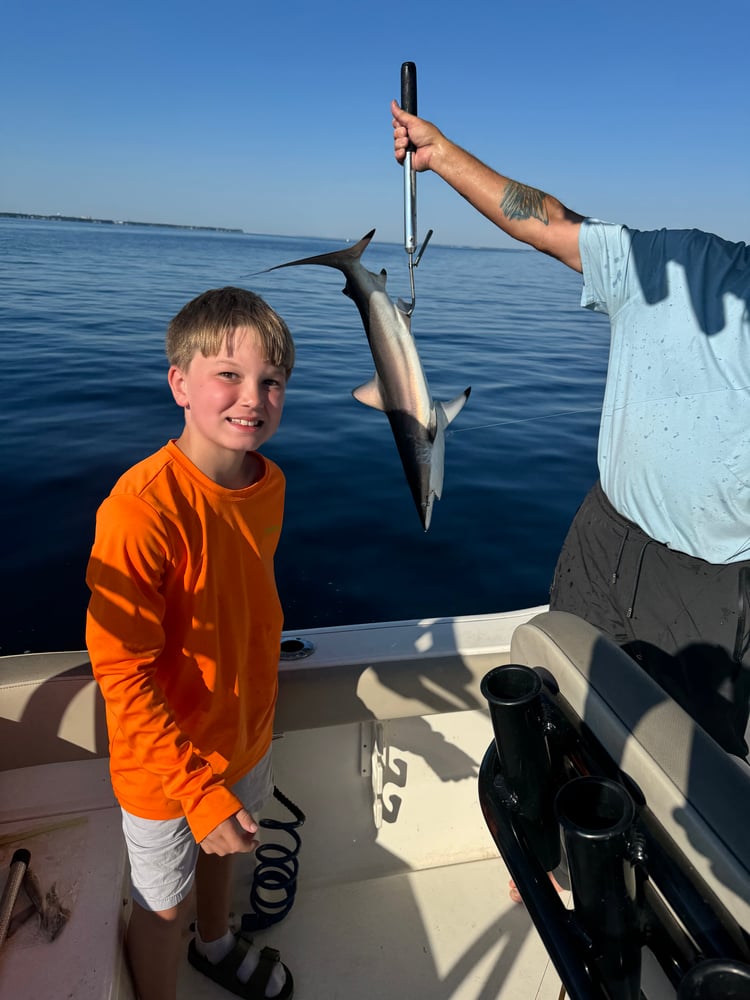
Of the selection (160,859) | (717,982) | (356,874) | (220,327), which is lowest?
(356,874)

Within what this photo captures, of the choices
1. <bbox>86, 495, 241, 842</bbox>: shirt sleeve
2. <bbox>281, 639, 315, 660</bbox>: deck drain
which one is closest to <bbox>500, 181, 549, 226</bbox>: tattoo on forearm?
<bbox>86, 495, 241, 842</bbox>: shirt sleeve

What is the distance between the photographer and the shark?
235cm

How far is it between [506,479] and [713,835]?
562 centimetres

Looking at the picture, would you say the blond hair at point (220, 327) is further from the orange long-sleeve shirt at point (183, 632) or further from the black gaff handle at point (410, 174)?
the black gaff handle at point (410, 174)

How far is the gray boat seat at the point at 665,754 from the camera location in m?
1.17

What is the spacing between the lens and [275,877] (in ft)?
8.86

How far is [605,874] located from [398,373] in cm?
169

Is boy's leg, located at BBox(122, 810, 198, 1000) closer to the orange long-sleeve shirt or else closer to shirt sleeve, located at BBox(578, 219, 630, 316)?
the orange long-sleeve shirt

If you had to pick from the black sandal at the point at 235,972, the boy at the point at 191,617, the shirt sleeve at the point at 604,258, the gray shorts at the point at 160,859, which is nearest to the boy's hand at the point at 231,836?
the boy at the point at 191,617

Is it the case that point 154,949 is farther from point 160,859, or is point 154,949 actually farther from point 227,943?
point 227,943

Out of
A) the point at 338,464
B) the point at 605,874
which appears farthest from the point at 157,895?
the point at 338,464

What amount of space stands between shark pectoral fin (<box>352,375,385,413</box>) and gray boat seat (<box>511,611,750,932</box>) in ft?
3.52

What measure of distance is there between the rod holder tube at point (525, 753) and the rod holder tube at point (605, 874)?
0.17 meters

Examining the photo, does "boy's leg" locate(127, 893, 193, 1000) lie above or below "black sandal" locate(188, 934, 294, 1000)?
above
